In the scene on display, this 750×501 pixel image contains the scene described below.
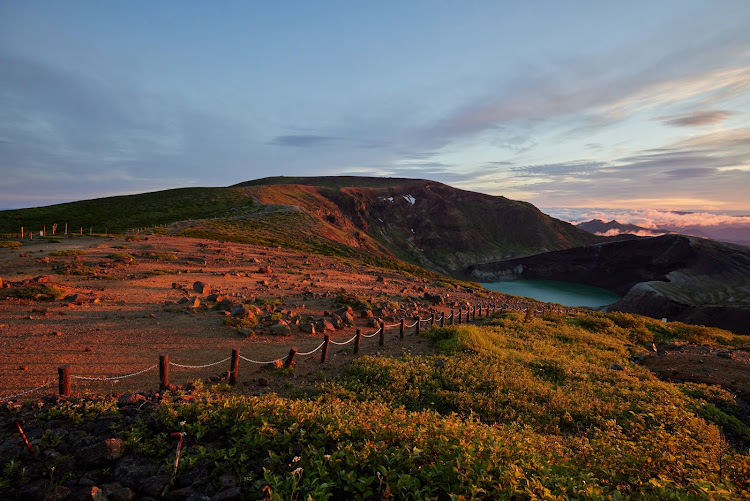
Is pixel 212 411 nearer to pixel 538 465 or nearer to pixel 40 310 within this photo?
pixel 538 465

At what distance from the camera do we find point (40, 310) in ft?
51.0

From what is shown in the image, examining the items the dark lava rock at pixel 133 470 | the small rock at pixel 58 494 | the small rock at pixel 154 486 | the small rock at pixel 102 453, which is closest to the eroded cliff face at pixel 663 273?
the small rock at pixel 154 486

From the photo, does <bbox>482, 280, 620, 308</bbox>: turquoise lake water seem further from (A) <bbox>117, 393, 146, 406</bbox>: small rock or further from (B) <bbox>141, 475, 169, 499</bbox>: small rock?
(B) <bbox>141, 475, 169, 499</bbox>: small rock

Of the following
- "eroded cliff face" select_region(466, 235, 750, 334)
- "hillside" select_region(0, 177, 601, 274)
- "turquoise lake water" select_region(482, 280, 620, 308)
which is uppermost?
"hillside" select_region(0, 177, 601, 274)

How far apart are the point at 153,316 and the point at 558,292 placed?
319ft

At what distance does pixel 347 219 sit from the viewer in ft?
361

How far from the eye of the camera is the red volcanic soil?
38.5 feet

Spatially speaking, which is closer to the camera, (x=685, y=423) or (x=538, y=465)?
(x=538, y=465)

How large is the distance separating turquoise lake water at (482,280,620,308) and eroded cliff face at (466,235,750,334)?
3.05 metres

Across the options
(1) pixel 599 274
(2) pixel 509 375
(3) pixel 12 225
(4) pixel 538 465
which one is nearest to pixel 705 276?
(1) pixel 599 274

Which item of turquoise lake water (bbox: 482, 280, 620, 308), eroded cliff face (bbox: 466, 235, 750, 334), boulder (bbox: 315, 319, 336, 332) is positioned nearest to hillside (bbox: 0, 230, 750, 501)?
boulder (bbox: 315, 319, 336, 332)

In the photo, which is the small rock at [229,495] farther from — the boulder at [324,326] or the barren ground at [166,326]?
the boulder at [324,326]

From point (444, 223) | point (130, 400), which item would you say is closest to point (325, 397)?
point (130, 400)

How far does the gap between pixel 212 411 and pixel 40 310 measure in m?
15.3
